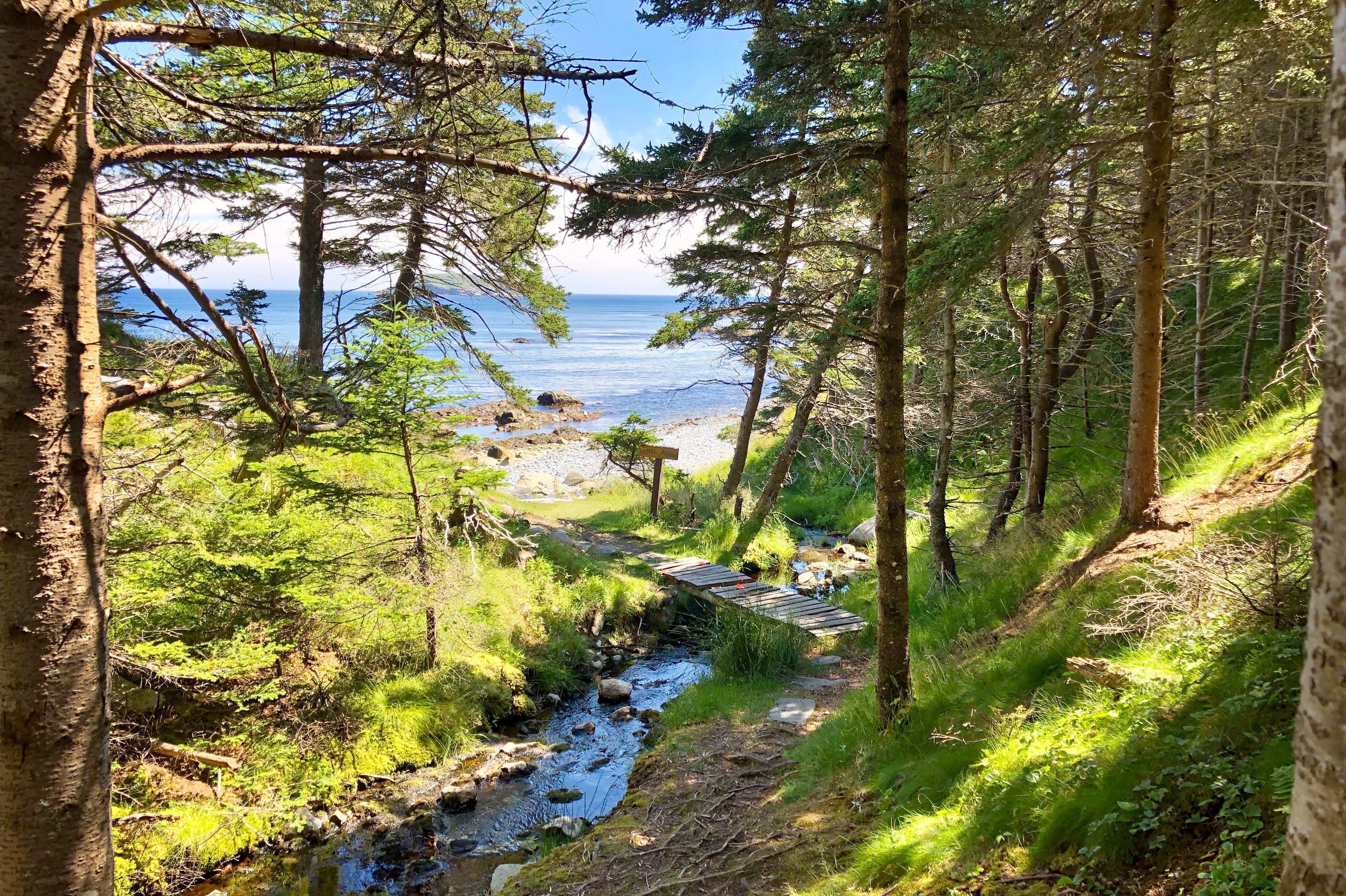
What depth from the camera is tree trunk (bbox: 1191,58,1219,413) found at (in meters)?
5.23

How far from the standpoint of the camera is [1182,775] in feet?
9.52

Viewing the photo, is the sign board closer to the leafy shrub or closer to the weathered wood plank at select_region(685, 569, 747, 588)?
the leafy shrub

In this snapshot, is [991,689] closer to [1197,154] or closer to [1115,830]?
[1115,830]

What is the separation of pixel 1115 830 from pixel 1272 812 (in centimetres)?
56

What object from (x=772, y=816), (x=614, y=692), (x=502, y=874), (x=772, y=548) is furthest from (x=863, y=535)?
(x=502, y=874)

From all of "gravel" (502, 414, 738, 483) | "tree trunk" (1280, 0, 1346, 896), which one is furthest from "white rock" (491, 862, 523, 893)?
"gravel" (502, 414, 738, 483)

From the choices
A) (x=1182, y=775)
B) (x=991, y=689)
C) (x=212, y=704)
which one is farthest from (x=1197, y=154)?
(x=212, y=704)

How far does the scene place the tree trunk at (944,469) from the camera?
7.90 metres

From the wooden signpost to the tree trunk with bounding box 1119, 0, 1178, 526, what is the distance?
9.79 metres

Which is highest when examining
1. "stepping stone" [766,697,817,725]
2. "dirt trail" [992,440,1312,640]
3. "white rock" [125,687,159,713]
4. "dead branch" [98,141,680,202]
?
"dead branch" [98,141,680,202]

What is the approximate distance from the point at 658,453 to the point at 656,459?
0.23 meters

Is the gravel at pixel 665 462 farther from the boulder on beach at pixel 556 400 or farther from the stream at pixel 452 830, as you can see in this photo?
the stream at pixel 452 830

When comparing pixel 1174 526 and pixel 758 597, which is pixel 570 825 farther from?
pixel 1174 526

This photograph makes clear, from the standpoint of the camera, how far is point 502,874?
18.9 ft
